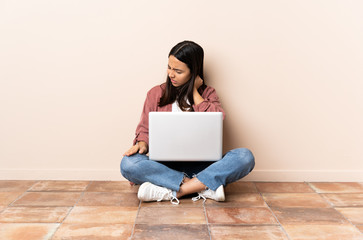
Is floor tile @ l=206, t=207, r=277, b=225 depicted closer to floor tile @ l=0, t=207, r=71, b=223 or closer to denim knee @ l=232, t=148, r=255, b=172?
denim knee @ l=232, t=148, r=255, b=172

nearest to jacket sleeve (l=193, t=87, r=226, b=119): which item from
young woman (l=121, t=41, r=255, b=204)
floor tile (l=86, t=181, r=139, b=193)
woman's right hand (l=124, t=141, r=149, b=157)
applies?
young woman (l=121, t=41, r=255, b=204)

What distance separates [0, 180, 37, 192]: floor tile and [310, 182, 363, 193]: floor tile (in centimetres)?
168

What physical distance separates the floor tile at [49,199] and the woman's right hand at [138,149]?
0.36 meters

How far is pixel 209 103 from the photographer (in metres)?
2.24

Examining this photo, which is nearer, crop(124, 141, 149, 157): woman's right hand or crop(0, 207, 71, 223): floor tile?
crop(0, 207, 71, 223): floor tile

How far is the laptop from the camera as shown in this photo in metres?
1.98

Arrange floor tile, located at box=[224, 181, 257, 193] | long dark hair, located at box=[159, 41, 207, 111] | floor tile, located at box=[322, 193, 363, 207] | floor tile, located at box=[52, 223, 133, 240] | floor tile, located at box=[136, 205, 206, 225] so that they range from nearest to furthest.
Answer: floor tile, located at box=[52, 223, 133, 240] < floor tile, located at box=[136, 205, 206, 225] < floor tile, located at box=[322, 193, 363, 207] < long dark hair, located at box=[159, 41, 207, 111] < floor tile, located at box=[224, 181, 257, 193]

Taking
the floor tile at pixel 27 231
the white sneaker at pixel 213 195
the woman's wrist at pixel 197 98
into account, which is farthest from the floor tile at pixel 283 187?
the floor tile at pixel 27 231

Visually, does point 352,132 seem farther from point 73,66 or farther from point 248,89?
point 73,66

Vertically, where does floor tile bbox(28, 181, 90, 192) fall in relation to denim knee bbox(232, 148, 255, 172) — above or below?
below

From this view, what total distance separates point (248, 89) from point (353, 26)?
720 millimetres

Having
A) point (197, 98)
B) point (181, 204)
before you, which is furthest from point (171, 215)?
point (197, 98)

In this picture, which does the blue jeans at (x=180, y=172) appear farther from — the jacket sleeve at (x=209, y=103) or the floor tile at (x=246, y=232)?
the floor tile at (x=246, y=232)

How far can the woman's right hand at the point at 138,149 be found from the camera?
7.16 feet
